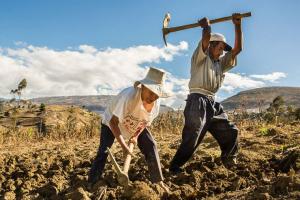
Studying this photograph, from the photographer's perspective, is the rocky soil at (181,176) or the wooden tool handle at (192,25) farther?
the wooden tool handle at (192,25)

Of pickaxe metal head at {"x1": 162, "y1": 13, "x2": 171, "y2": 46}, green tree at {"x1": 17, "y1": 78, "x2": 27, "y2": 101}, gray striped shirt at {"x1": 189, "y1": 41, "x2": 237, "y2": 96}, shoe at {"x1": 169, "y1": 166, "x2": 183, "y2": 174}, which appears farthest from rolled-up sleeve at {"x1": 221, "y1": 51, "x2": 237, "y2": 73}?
green tree at {"x1": 17, "y1": 78, "x2": 27, "y2": 101}

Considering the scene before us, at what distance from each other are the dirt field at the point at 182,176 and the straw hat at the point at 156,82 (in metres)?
0.79

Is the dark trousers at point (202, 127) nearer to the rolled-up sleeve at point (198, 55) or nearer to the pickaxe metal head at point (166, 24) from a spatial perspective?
the rolled-up sleeve at point (198, 55)

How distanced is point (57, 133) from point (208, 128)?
694 centimetres

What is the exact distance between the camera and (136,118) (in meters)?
4.14

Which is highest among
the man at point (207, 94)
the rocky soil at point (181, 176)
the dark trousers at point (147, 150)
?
the man at point (207, 94)

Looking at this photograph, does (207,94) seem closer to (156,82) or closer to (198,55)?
(198,55)

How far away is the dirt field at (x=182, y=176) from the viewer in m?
3.82

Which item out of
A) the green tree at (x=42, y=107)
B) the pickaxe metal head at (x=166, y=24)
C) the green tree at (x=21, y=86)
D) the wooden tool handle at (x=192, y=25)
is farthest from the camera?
the green tree at (x=21, y=86)

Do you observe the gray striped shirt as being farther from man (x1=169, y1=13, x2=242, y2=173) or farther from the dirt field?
the dirt field

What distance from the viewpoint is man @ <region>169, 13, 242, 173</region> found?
15.1ft

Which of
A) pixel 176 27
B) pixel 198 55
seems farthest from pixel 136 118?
pixel 176 27

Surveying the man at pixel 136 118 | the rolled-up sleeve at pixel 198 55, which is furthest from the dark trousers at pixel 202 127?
the man at pixel 136 118

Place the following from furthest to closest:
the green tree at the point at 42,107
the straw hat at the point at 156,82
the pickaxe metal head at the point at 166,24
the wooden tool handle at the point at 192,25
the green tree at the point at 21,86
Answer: the green tree at the point at 21,86 → the green tree at the point at 42,107 → the pickaxe metal head at the point at 166,24 → the wooden tool handle at the point at 192,25 → the straw hat at the point at 156,82
